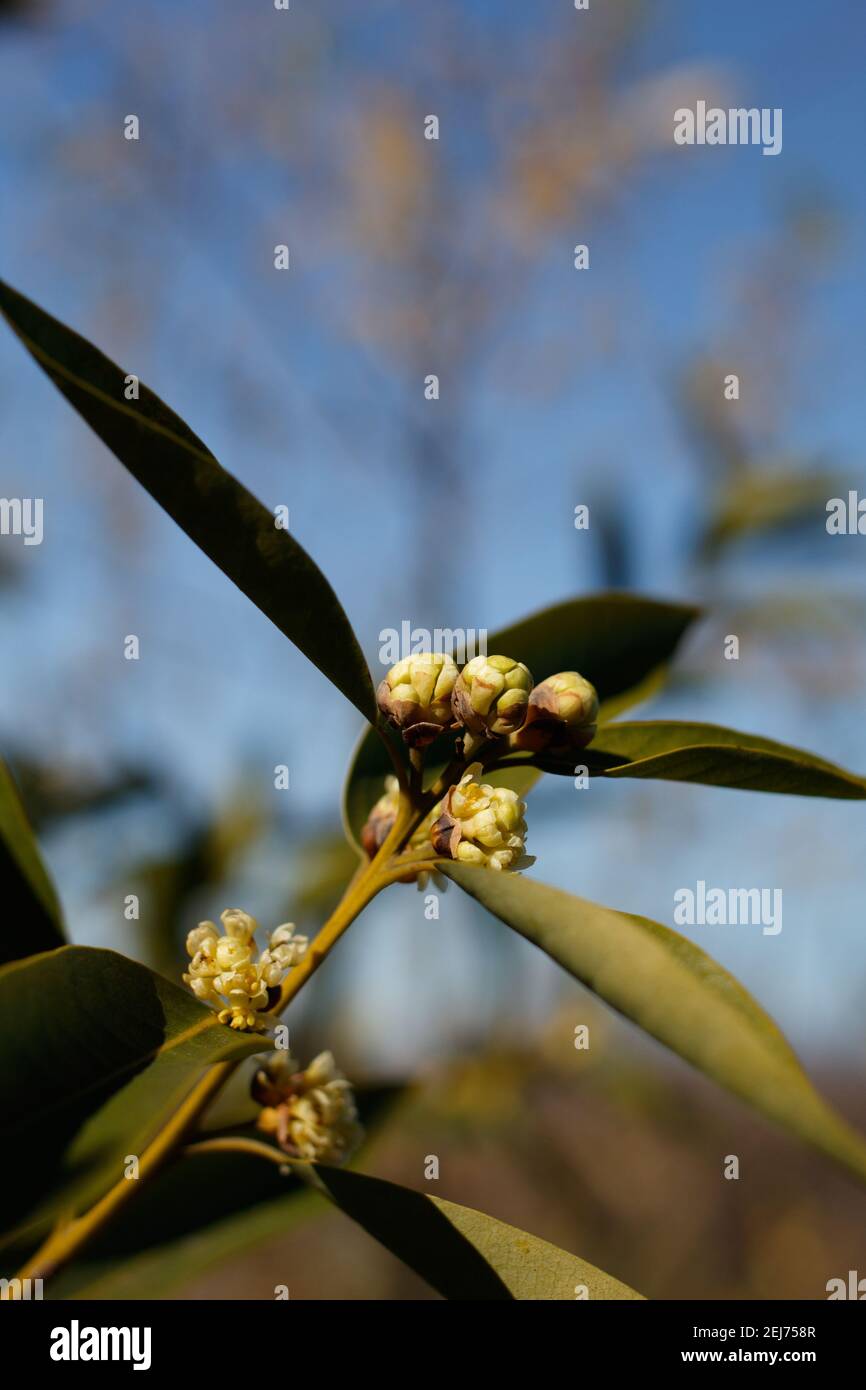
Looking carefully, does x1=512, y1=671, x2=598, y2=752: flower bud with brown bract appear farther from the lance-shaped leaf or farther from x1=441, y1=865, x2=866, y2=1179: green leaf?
x1=441, y1=865, x2=866, y2=1179: green leaf

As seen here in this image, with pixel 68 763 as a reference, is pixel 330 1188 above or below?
below

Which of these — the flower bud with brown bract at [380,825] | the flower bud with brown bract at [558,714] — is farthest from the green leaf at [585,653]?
the flower bud with brown bract at [558,714]

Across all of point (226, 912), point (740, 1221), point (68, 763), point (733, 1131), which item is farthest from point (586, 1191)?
point (226, 912)

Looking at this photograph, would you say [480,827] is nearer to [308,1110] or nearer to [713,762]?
[713,762]

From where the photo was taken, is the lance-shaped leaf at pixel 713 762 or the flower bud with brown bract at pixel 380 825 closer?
the lance-shaped leaf at pixel 713 762

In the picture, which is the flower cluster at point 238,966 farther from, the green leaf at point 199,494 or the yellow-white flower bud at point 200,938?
the green leaf at point 199,494

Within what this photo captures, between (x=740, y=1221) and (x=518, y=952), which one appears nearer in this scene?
(x=518, y=952)

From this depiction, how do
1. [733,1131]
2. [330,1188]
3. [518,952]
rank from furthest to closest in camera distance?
[733,1131] < [518,952] < [330,1188]
